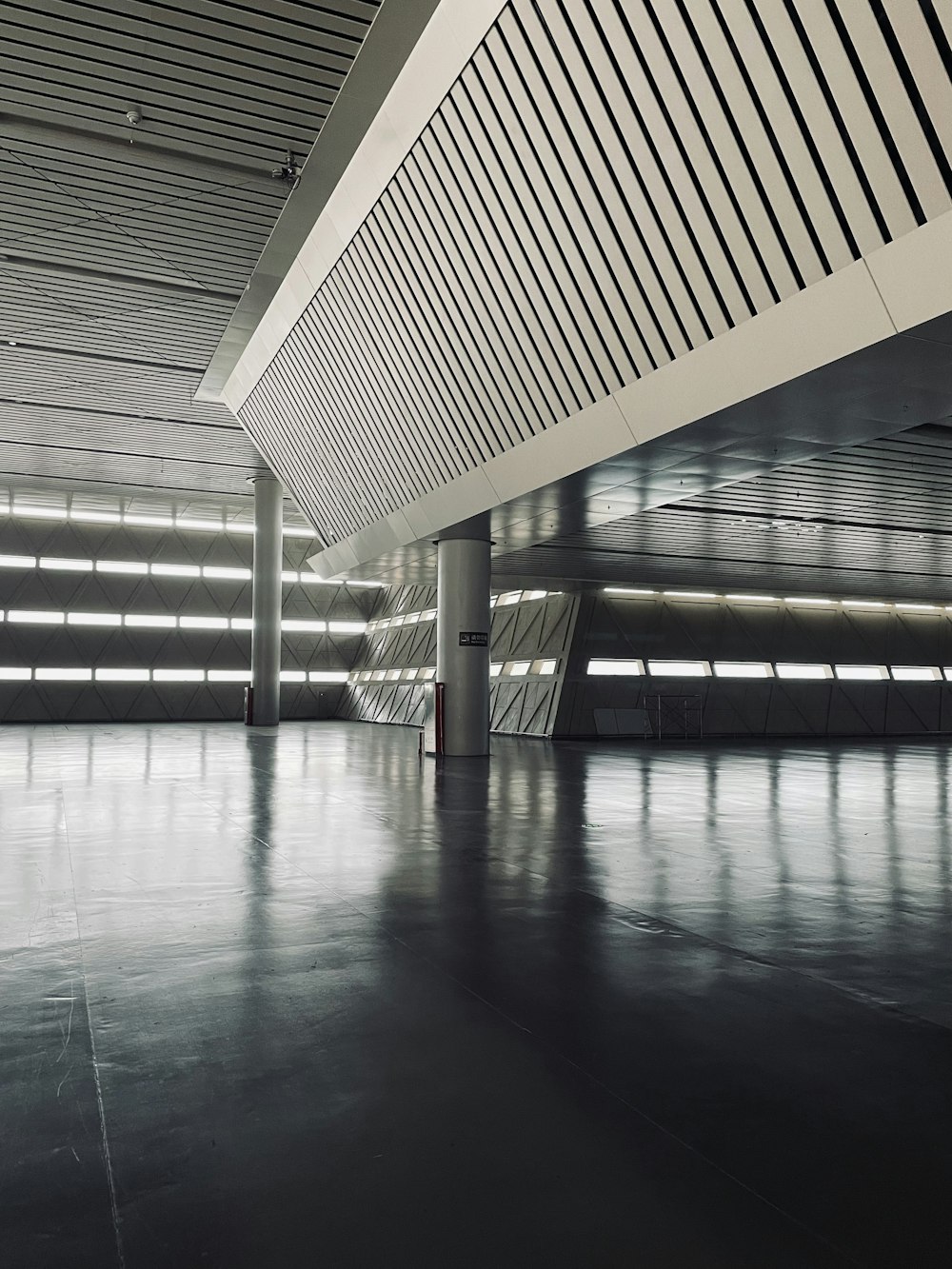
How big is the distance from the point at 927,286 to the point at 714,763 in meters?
12.5

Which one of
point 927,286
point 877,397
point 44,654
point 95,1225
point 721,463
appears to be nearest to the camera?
point 95,1225

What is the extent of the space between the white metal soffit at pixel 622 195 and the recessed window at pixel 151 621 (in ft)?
83.2

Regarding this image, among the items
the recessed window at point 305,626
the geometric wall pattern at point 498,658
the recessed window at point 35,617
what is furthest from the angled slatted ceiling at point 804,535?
the recessed window at point 35,617

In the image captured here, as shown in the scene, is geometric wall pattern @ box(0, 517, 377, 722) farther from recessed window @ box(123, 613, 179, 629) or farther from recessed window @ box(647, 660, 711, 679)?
recessed window @ box(647, 660, 711, 679)

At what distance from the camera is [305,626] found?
44062 millimetres

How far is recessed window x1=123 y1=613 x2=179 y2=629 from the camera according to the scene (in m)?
40.2

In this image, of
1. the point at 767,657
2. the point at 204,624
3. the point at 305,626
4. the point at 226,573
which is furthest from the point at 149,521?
the point at 767,657

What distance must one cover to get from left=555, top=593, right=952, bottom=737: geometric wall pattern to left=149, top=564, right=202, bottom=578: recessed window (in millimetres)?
17880

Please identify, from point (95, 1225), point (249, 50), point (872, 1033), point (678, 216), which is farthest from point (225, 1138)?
point (249, 50)

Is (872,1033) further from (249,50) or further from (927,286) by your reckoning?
(249,50)

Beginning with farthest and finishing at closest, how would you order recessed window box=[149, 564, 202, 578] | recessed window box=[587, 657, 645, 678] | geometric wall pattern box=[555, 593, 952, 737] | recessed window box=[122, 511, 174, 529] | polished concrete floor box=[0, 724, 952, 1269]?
1. recessed window box=[149, 564, 202, 578]
2. recessed window box=[122, 511, 174, 529]
3. geometric wall pattern box=[555, 593, 952, 737]
4. recessed window box=[587, 657, 645, 678]
5. polished concrete floor box=[0, 724, 952, 1269]

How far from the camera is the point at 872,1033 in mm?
4160

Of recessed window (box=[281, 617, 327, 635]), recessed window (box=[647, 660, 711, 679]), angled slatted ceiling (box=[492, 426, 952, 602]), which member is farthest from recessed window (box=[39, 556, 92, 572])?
recessed window (box=[647, 660, 711, 679])

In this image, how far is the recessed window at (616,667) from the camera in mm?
31281
